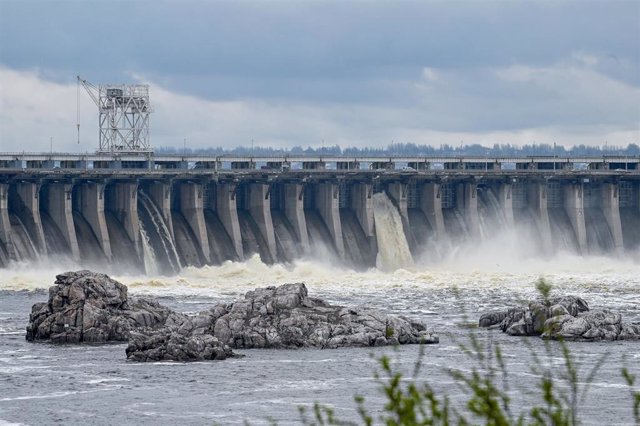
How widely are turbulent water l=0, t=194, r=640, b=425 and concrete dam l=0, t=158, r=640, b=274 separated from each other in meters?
2.23

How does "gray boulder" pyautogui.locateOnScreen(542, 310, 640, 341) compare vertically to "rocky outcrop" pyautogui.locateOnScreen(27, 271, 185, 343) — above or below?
below

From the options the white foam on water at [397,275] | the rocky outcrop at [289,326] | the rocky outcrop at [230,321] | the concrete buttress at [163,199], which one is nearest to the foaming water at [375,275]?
the white foam on water at [397,275]

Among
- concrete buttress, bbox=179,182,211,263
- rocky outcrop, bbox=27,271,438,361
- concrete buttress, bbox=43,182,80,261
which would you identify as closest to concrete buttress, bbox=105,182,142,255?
concrete buttress, bbox=43,182,80,261

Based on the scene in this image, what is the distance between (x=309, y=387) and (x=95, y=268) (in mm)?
51360

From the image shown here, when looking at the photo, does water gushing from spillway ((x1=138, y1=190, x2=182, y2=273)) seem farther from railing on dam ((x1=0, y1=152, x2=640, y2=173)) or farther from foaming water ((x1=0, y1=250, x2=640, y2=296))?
railing on dam ((x1=0, y1=152, x2=640, y2=173))

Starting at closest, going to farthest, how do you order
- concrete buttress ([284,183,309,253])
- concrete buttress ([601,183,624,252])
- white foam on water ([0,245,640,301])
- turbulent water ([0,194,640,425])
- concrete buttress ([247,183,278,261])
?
turbulent water ([0,194,640,425])
white foam on water ([0,245,640,301])
concrete buttress ([247,183,278,261])
concrete buttress ([284,183,309,253])
concrete buttress ([601,183,624,252])

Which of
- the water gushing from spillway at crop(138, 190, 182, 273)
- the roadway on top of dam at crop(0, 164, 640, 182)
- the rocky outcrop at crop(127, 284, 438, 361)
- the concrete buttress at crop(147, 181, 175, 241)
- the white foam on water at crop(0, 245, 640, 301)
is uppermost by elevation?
the roadway on top of dam at crop(0, 164, 640, 182)

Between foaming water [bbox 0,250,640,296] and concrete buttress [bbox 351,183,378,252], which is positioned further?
concrete buttress [bbox 351,183,378,252]

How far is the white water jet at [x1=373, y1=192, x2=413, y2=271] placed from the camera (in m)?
115

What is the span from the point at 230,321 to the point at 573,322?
16834 millimetres

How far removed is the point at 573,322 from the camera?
212 feet

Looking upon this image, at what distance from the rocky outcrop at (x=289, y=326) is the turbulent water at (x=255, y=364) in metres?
1.16

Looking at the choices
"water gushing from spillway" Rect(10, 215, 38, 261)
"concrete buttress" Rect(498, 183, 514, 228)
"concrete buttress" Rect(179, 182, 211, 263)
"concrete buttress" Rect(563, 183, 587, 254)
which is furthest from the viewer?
"concrete buttress" Rect(563, 183, 587, 254)

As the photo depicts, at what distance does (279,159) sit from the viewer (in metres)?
118
